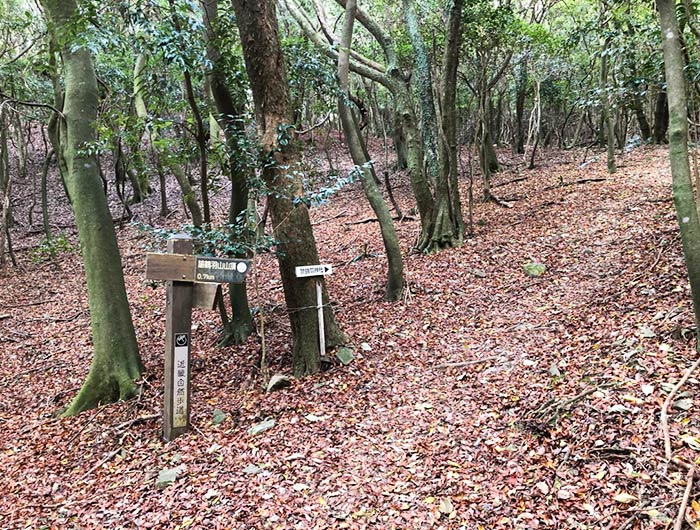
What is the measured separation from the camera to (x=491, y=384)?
4914mm

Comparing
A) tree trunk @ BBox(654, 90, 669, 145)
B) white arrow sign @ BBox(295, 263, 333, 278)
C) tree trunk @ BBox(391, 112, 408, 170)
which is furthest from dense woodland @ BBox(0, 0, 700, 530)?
tree trunk @ BBox(391, 112, 408, 170)

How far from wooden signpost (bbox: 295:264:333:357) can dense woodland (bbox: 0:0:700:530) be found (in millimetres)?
73

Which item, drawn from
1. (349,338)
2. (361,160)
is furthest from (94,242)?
(361,160)

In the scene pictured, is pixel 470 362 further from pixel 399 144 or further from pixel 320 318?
pixel 399 144

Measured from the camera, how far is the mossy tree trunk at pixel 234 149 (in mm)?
5523

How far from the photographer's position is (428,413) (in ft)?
15.4

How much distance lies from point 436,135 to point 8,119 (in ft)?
55.9

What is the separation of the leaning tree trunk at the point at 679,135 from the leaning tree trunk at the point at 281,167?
3586 millimetres

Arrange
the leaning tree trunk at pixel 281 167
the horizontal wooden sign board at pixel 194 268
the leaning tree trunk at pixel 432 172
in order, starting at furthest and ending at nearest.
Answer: the leaning tree trunk at pixel 432 172, the leaning tree trunk at pixel 281 167, the horizontal wooden sign board at pixel 194 268

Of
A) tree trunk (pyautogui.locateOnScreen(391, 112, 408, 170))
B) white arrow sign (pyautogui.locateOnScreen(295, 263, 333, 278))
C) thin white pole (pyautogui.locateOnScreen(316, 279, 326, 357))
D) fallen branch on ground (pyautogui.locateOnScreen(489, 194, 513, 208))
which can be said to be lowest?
thin white pole (pyautogui.locateOnScreen(316, 279, 326, 357))

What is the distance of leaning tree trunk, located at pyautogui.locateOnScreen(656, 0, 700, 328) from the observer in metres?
3.43

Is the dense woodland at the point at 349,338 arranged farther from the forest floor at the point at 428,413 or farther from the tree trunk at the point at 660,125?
the tree trunk at the point at 660,125

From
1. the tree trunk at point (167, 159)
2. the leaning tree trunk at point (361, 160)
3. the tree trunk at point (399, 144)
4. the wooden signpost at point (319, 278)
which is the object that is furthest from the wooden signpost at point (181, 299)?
the tree trunk at point (399, 144)

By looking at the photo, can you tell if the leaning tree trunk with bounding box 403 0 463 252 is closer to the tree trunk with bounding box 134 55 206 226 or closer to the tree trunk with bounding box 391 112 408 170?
the tree trunk with bounding box 134 55 206 226
